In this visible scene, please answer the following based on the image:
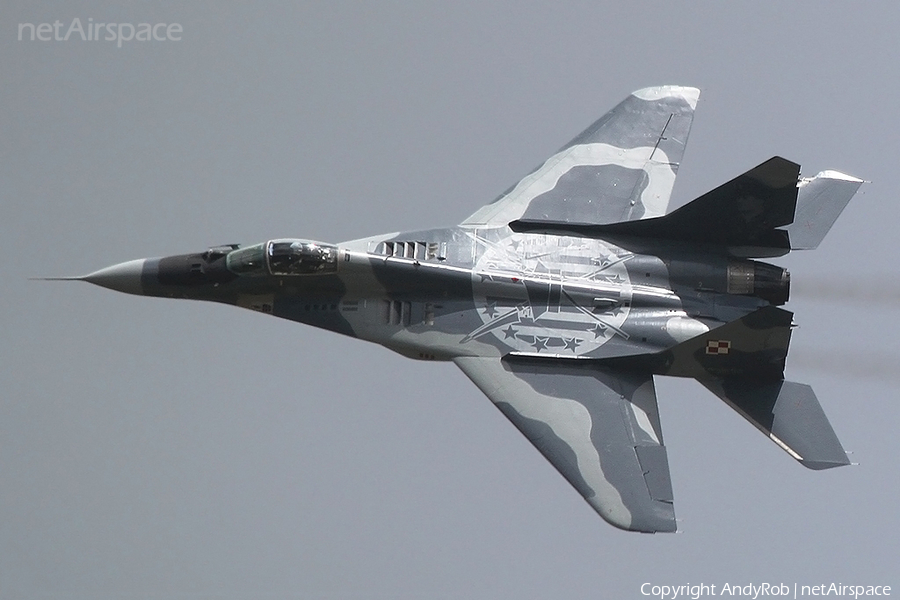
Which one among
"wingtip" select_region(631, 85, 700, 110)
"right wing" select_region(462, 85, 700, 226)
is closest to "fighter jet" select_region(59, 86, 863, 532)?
"right wing" select_region(462, 85, 700, 226)

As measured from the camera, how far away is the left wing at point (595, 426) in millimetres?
23000

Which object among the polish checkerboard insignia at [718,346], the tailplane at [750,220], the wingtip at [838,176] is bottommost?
the polish checkerboard insignia at [718,346]

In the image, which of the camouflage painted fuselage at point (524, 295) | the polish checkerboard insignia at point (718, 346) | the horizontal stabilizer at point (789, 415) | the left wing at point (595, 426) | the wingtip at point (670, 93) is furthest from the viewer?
the wingtip at point (670, 93)

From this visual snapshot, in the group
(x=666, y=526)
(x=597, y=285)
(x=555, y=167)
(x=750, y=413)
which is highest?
(x=555, y=167)

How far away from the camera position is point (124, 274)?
25.7 metres

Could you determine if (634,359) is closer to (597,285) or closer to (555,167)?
(597,285)

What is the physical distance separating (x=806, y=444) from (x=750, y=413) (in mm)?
970

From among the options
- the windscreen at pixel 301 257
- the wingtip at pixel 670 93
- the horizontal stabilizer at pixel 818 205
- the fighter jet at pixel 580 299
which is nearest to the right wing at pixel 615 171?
the wingtip at pixel 670 93

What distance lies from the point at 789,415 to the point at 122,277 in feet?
35.9

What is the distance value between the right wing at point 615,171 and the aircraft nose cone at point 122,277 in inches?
214

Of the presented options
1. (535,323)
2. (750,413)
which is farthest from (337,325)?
(750,413)

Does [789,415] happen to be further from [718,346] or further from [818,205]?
[818,205]

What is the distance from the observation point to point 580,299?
24.8m

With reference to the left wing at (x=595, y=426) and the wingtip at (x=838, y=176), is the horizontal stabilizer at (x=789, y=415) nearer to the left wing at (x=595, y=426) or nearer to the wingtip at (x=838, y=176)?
the left wing at (x=595, y=426)
